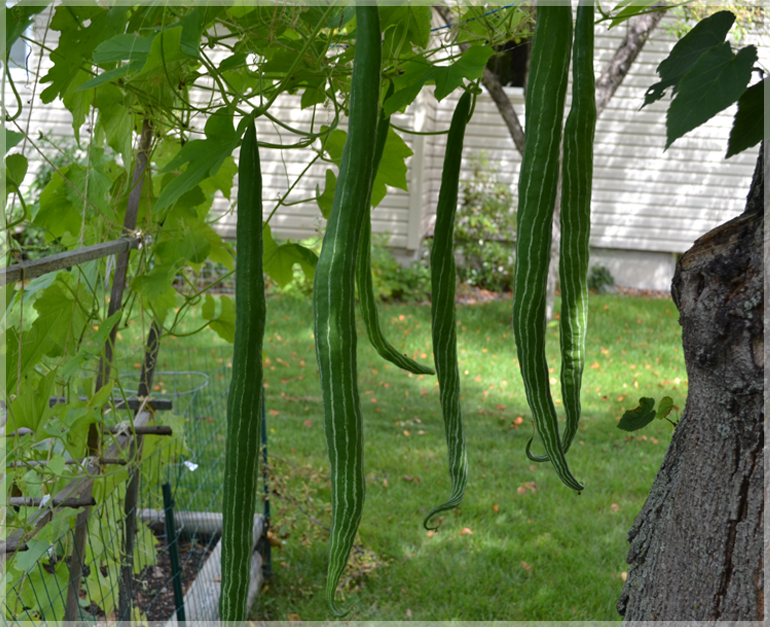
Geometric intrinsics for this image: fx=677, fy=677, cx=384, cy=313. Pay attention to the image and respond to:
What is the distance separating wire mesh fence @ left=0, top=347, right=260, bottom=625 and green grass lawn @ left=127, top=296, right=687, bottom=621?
19 centimetres

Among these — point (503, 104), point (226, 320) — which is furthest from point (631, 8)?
point (503, 104)

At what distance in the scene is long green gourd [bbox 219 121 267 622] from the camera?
828mm

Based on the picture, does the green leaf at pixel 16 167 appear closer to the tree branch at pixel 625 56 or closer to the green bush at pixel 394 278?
the tree branch at pixel 625 56

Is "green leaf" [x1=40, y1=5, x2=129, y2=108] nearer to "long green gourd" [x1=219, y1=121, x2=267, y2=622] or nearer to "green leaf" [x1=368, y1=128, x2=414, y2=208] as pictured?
"long green gourd" [x1=219, y1=121, x2=267, y2=622]

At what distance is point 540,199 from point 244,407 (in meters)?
0.44

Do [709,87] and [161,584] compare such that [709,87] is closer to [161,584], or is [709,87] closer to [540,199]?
[540,199]

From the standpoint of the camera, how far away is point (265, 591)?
10.1ft

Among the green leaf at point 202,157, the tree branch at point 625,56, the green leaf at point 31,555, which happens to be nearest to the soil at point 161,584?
the green leaf at point 31,555

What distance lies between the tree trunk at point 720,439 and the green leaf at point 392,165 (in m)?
0.62

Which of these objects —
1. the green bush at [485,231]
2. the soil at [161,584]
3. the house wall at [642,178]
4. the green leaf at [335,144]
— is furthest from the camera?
the house wall at [642,178]

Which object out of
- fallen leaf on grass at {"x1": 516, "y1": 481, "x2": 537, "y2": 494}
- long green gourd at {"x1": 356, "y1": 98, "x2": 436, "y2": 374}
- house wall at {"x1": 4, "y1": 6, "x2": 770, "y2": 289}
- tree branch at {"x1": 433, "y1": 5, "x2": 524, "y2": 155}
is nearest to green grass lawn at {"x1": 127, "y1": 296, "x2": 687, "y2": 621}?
fallen leaf on grass at {"x1": 516, "y1": 481, "x2": 537, "y2": 494}

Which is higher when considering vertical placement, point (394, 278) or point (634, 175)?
point (634, 175)

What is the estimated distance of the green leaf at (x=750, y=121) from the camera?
782 millimetres

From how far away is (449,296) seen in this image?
97 cm
